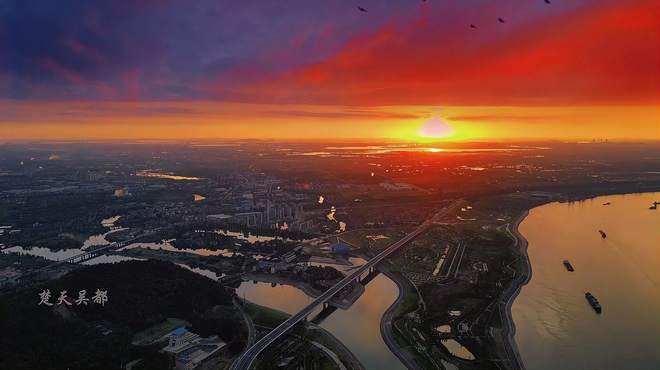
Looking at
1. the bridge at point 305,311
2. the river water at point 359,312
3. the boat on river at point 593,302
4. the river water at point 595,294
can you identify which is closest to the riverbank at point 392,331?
A: the river water at point 359,312

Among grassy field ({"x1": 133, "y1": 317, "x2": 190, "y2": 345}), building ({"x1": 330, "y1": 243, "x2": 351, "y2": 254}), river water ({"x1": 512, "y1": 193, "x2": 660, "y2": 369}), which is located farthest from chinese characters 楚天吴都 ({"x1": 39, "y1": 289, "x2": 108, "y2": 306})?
river water ({"x1": 512, "y1": 193, "x2": 660, "y2": 369})

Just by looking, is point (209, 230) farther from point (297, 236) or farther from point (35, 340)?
point (35, 340)

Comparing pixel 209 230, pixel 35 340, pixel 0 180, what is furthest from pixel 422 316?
→ pixel 0 180

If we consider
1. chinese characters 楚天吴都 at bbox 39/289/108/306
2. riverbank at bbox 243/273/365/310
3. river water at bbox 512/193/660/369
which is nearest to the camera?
river water at bbox 512/193/660/369

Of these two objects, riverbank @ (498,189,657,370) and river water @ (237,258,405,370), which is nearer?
riverbank @ (498,189,657,370)

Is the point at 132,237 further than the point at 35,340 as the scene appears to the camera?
Yes

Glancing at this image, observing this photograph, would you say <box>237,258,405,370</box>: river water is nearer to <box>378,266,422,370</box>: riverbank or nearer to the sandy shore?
<box>378,266,422,370</box>: riverbank

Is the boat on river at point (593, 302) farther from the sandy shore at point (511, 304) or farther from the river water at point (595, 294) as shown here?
the sandy shore at point (511, 304)
